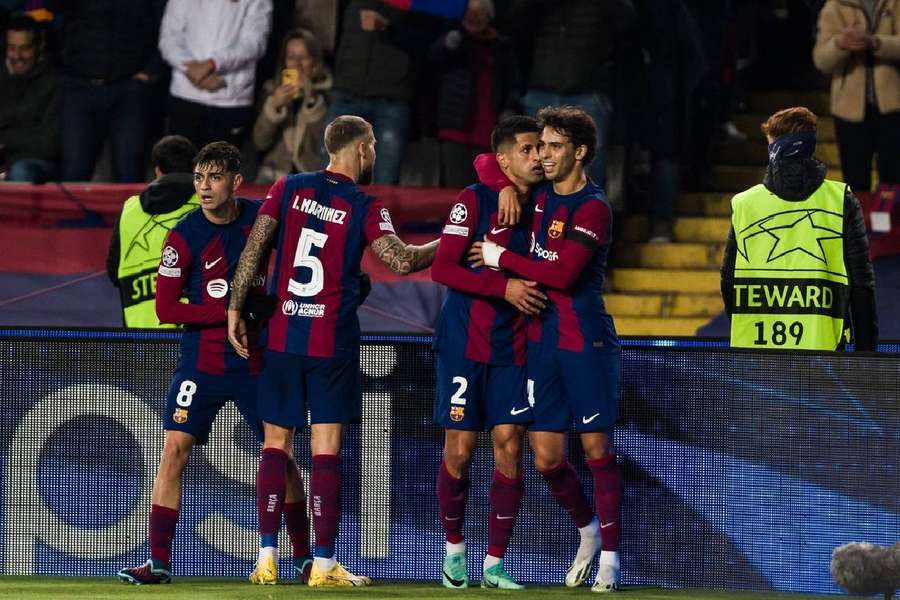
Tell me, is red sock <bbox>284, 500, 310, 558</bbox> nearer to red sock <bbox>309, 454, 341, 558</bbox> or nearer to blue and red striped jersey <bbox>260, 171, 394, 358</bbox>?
red sock <bbox>309, 454, 341, 558</bbox>

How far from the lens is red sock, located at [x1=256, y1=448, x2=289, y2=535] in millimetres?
8383

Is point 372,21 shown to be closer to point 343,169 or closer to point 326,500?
point 343,169

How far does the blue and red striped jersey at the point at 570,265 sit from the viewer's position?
8.28 metres

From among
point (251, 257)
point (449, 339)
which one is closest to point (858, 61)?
point (449, 339)

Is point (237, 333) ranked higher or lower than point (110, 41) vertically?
lower

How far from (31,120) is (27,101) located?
132mm

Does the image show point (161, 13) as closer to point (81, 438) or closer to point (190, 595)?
point (81, 438)

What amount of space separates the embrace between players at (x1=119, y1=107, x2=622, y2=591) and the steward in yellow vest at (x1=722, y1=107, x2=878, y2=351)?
996 mm

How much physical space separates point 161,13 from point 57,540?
5661mm

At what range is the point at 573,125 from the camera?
331 inches

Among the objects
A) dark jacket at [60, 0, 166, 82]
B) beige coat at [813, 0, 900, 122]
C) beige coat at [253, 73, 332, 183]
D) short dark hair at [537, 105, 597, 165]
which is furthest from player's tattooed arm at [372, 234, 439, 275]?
dark jacket at [60, 0, 166, 82]

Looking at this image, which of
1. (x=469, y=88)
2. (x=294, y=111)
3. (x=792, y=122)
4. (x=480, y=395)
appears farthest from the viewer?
(x=294, y=111)

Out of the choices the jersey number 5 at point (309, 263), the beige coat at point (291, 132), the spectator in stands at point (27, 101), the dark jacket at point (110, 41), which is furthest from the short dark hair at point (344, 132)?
the spectator in stands at point (27, 101)

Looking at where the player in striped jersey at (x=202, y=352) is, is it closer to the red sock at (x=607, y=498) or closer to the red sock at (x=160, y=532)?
the red sock at (x=160, y=532)
